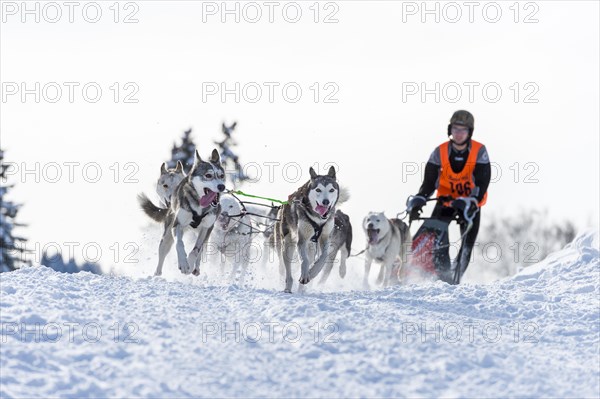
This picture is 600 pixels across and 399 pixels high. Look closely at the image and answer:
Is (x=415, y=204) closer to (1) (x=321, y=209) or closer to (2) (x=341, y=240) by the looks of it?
(1) (x=321, y=209)

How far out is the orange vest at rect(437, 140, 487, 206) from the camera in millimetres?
8148

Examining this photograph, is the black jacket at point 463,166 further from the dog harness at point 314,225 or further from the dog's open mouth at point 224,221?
the dog's open mouth at point 224,221

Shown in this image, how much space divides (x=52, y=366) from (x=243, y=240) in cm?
561

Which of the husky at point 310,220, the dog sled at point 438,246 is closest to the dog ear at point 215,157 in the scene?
the husky at point 310,220

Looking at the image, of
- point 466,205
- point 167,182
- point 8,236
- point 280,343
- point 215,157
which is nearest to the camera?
point 280,343

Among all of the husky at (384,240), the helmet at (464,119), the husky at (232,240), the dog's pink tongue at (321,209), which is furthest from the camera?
the husky at (384,240)

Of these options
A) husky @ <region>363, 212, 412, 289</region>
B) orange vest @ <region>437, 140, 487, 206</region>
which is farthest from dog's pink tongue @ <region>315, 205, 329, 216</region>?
husky @ <region>363, 212, 412, 289</region>

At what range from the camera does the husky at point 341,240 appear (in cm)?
980

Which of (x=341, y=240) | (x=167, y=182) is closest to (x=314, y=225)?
(x=341, y=240)

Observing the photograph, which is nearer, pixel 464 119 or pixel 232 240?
pixel 464 119

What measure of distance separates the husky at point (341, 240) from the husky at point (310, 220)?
71.4 inches

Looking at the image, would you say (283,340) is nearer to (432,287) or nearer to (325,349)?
(325,349)

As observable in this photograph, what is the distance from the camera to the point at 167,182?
10.2m

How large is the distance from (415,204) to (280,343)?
322 cm
